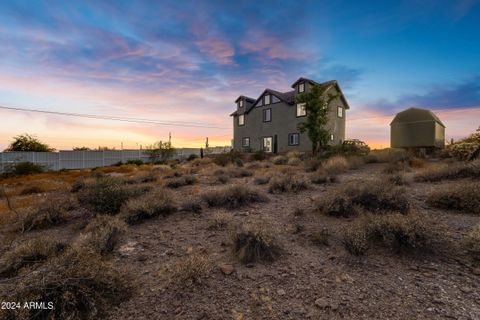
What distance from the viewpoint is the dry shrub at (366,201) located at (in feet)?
14.8

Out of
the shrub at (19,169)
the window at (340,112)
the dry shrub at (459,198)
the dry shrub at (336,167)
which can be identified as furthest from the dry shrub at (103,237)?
the window at (340,112)

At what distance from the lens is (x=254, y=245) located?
11.0 ft

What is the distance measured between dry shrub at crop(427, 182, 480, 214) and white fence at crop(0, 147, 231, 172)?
2551 centimetres

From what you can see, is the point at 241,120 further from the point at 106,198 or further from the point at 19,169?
the point at 106,198

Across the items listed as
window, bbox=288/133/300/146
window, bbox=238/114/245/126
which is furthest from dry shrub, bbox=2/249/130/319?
window, bbox=238/114/245/126

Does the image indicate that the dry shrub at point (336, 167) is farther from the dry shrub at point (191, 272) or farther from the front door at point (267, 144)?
the front door at point (267, 144)

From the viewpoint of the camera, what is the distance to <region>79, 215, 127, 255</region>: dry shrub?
343 cm

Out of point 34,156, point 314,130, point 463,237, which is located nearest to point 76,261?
point 463,237

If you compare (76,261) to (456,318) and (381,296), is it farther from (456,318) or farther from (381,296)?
(456,318)

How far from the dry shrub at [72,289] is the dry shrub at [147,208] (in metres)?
2.18

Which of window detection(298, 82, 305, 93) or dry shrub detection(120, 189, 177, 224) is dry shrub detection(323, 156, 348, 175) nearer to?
dry shrub detection(120, 189, 177, 224)

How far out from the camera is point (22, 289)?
2.12 metres

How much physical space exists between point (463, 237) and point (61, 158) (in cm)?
2890

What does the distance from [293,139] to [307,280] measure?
21589 millimetres
